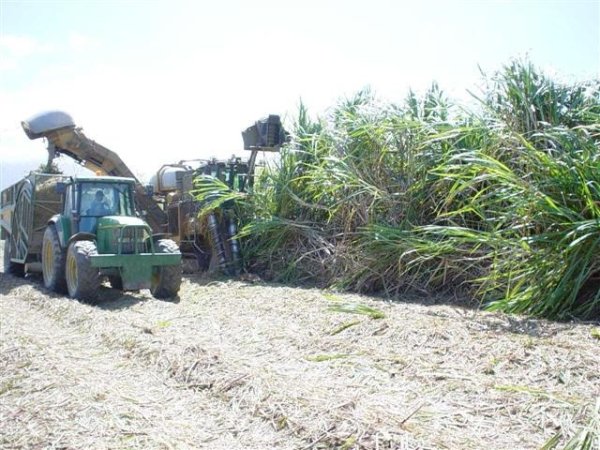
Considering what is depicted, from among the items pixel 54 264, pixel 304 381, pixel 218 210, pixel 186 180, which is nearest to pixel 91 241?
pixel 54 264

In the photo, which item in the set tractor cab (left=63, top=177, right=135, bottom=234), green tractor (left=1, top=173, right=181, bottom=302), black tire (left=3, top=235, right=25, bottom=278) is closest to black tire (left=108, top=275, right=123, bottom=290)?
green tractor (left=1, top=173, right=181, bottom=302)

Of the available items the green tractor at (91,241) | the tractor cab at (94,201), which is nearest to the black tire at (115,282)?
the green tractor at (91,241)

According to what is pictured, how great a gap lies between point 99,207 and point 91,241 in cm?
74

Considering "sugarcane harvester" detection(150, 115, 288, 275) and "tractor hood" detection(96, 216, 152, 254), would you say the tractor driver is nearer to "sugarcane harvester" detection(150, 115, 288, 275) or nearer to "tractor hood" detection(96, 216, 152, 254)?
"tractor hood" detection(96, 216, 152, 254)

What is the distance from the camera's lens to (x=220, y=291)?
870 cm

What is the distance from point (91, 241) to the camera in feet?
28.7

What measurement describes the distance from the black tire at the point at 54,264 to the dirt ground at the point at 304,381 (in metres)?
2.54

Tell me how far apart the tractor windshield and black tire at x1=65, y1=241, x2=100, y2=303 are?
91 centimetres

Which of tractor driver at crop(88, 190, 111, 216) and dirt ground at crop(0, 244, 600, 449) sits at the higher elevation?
tractor driver at crop(88, 190, 111, 216)

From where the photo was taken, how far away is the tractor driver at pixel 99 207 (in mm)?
9242

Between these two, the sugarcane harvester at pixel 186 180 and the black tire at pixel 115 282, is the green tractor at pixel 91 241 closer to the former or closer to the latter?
the black tire at pixel 115 282

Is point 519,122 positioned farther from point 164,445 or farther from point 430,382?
point 164,445

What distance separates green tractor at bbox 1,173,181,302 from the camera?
26.8ft

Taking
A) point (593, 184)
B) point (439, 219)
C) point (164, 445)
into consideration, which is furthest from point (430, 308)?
point (164, 445)
